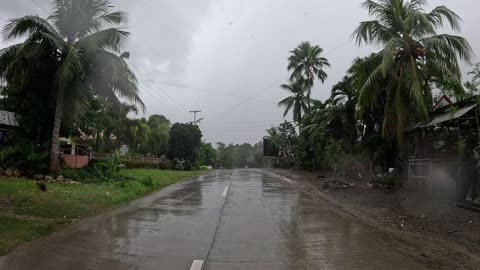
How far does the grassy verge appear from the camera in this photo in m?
8.71

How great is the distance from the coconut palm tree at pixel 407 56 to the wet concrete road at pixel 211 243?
754 cm

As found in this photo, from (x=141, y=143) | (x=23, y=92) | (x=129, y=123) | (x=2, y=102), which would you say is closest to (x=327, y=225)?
(x=23, y=92)

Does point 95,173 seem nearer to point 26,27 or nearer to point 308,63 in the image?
point 26,27

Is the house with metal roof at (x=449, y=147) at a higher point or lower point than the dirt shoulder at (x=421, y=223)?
higher

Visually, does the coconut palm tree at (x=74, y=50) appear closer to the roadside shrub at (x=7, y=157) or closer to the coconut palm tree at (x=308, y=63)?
the roadside shrub at (x=7, y=157)

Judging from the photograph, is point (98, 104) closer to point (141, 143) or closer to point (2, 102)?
point (2, 102)

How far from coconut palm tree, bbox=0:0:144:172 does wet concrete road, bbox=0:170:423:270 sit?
8.25m

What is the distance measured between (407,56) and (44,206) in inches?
594

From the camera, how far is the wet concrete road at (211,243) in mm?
7020

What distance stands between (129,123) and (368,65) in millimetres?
37976

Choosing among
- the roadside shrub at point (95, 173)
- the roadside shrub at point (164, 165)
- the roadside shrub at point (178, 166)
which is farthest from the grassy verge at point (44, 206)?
the roadside shrub at point (178, 166)

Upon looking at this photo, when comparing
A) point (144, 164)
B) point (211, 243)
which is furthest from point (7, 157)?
point (144, 164)

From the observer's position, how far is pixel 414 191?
16469 mm

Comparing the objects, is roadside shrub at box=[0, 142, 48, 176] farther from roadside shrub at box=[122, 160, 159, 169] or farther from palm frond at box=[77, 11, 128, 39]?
roadside shrub at box=[122, 160, 159, 169]
